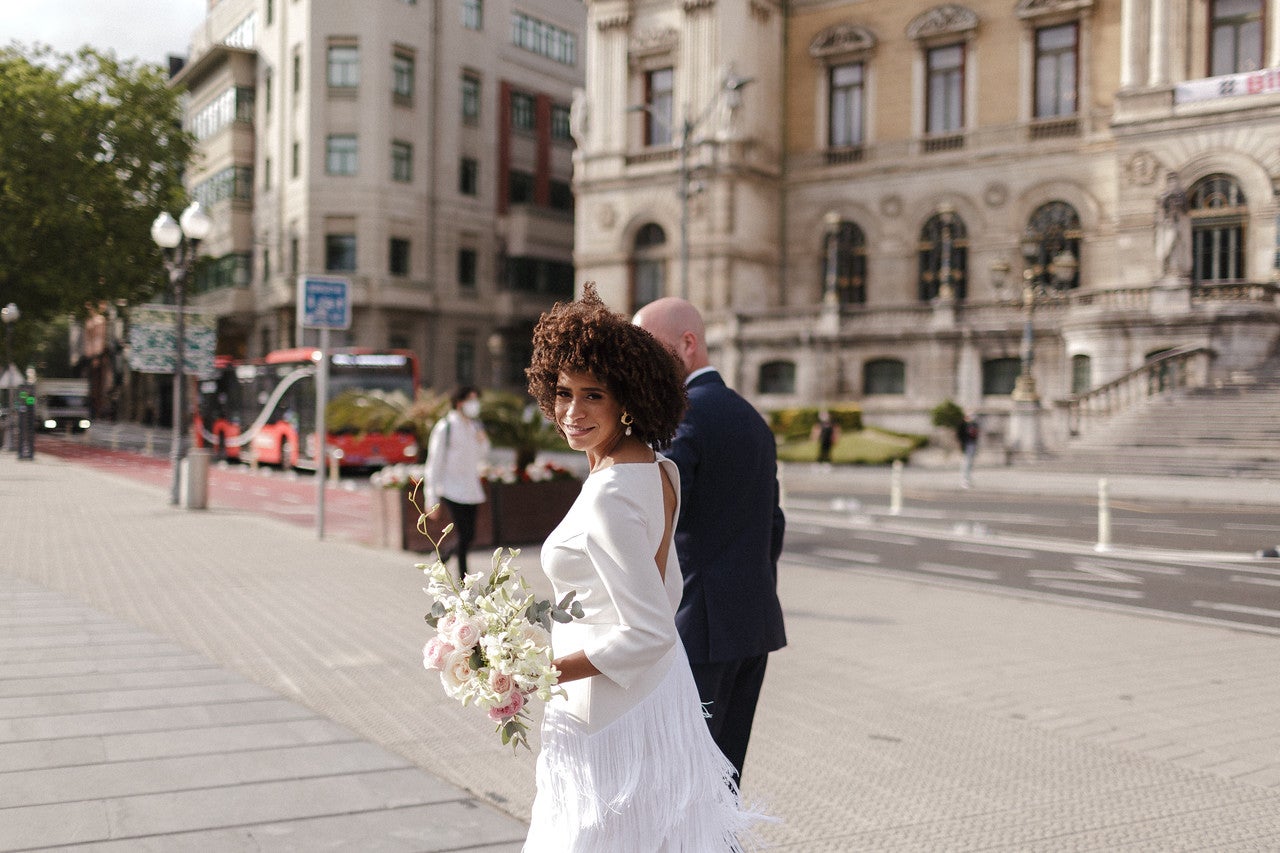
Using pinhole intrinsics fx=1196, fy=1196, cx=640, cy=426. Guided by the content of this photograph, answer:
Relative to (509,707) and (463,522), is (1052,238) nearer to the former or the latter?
(463,522)

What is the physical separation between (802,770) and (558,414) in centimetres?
325

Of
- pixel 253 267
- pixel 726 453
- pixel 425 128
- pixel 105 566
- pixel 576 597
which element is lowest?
pixel 105 566

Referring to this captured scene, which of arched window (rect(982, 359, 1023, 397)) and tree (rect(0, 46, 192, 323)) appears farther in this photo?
tree (rect(0, 46, 192, 323))

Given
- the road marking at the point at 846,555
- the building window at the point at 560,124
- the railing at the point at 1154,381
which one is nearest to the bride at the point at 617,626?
the road marking at the point at 846,555

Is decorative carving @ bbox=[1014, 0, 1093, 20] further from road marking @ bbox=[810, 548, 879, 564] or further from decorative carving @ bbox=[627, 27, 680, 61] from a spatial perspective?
road marking @ bbox=[810, 548, 879, 564]

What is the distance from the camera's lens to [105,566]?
12477 mm

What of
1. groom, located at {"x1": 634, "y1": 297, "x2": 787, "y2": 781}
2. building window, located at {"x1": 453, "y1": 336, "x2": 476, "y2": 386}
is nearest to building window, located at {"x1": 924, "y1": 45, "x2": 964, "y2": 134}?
building window, located at {"x1": 453, "y1": 336, "x2": 476, "y2": 386}

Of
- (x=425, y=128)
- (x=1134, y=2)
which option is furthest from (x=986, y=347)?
(x=425, y=128)

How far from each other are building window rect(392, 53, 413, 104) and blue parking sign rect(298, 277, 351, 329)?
37.1 meters

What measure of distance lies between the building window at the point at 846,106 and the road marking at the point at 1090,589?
108ft

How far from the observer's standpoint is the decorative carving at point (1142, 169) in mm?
35156

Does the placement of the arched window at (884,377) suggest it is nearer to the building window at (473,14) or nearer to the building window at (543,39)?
the building window at (473,14)

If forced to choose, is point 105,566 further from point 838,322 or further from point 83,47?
point 83,47

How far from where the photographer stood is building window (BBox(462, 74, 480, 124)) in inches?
2093
